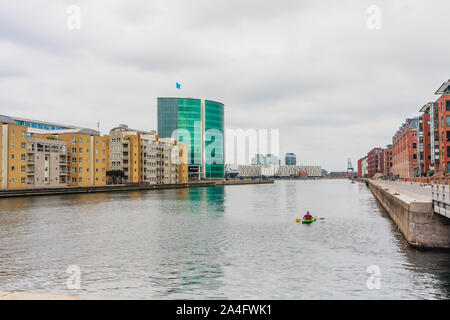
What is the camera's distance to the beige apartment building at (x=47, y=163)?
400ft

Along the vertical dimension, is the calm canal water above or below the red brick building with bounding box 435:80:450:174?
below

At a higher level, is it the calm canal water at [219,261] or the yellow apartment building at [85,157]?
the yellow apartment building at [85,157]

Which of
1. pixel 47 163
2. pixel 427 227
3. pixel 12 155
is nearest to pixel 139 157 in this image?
pixel 47 163

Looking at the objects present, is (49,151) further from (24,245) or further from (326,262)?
(326,262)

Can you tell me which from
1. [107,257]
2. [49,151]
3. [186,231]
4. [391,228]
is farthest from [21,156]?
[391,228]

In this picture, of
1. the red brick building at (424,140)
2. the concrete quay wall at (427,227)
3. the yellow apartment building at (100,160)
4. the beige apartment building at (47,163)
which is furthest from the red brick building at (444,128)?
the beige apartment building at (47,163)

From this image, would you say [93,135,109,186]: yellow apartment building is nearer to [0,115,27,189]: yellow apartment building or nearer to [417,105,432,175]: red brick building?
[0,115,27,189]: yellow apartment building

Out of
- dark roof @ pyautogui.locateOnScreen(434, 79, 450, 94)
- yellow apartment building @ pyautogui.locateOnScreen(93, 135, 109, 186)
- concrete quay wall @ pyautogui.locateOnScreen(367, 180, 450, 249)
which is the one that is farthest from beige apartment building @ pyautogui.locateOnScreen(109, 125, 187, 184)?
concrete quay wall @ pyautogui.locateOnScreen(367, 180, 450, 249)

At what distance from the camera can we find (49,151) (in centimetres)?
13000

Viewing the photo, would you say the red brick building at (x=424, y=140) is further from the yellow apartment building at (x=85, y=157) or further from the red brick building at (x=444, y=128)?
the yellow apartment building at (x=85, y=157)

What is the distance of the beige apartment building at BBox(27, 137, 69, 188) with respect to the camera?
122 m

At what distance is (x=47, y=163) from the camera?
423 ft
